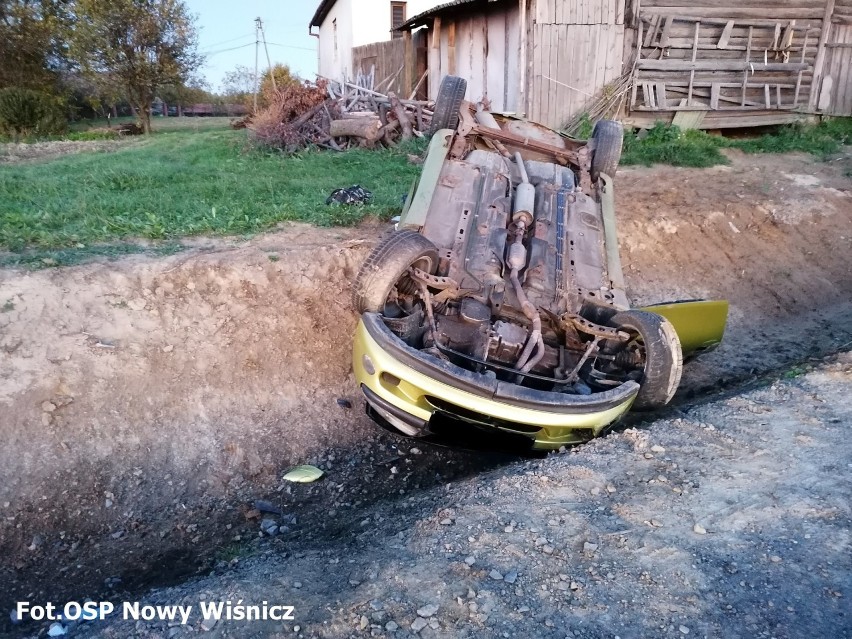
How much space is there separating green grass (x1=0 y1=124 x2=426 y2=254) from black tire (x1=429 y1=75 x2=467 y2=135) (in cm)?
156

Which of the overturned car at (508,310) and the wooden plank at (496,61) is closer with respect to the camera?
the overturned car at (508,310)

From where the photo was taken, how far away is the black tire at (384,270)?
418cm

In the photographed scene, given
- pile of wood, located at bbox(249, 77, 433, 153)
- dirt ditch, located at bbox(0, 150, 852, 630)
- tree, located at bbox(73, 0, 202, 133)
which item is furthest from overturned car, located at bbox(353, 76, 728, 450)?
tree, located at bbox(73, 0, 202, 133)

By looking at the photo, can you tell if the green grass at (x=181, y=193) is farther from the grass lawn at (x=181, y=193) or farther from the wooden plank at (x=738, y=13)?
the wooden plank at (x=738, y=13)

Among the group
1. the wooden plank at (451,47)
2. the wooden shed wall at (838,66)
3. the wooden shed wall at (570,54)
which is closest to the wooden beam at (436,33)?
the wooden plank at (451,47)

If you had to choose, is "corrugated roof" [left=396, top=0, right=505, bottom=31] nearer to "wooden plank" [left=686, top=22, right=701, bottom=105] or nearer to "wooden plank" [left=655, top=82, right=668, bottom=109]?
"wooden plank" [left=655, top=82, right=668, bottom=109]

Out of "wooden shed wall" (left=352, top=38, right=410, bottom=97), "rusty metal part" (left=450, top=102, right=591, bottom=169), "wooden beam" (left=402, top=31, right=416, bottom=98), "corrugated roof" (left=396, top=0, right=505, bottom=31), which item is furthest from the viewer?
"wooden shed wall" (left=352, top=38, right=410, bottom=97)

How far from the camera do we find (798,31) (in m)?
12.4

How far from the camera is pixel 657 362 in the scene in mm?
4137

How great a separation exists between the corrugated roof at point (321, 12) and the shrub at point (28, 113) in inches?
448

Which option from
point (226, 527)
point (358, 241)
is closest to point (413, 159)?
point (358, 241)

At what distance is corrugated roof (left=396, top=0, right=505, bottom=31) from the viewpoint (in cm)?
1259

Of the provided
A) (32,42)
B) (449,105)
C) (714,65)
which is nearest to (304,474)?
(449,105)

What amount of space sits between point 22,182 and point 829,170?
477 inches
